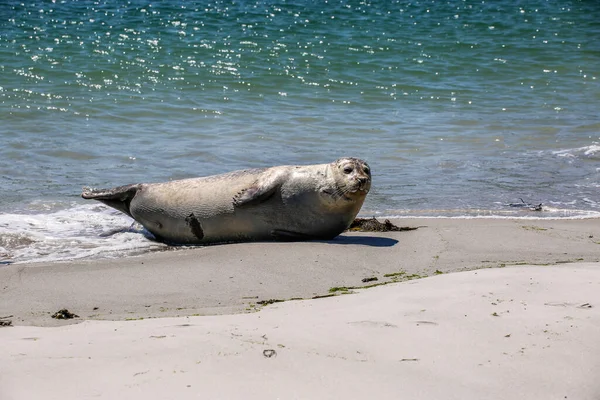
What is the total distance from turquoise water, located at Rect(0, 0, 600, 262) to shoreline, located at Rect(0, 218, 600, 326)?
83 centimetres

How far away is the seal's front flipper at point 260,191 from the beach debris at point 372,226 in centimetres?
→ 86

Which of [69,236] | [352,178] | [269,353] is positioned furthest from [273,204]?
[269,353]

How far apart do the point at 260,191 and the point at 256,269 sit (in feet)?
3.65

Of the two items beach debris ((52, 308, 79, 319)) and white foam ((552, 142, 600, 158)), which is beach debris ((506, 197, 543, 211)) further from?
beach debris ((52, 308, 79, 319))

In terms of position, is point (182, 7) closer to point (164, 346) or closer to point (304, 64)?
point (304, 64)

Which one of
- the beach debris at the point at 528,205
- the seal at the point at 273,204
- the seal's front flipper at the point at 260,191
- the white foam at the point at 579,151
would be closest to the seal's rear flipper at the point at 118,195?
the seal at the point at 273,204

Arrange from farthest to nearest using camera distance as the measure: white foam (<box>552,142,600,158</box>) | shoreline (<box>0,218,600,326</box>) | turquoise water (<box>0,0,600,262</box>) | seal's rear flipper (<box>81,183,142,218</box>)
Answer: white foam (<box>552,142,600,158</box>), turquoise water (<box>0,0,600,262</box>), seal's rear flipper (<box>81,183,142,218</box>), shoreline (<box>0,218,600,326</box>)

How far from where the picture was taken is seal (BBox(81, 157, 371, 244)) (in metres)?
6.50

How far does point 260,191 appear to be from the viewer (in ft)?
21.3

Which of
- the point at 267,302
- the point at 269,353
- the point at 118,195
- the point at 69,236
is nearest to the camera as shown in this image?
the point at 269,353

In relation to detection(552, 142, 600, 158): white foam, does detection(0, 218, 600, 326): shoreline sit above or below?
above

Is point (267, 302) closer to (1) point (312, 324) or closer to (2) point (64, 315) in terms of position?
(1) point (312, 324)

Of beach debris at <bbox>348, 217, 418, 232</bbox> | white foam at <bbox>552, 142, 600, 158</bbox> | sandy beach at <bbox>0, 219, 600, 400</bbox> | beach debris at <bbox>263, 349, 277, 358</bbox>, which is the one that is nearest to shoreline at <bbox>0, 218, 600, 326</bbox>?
sandy beach at <bbox>0, 219, 600, 400</bbox>

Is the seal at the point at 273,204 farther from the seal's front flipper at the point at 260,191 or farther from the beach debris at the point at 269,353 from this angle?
the beach debris at the point at 269,353
